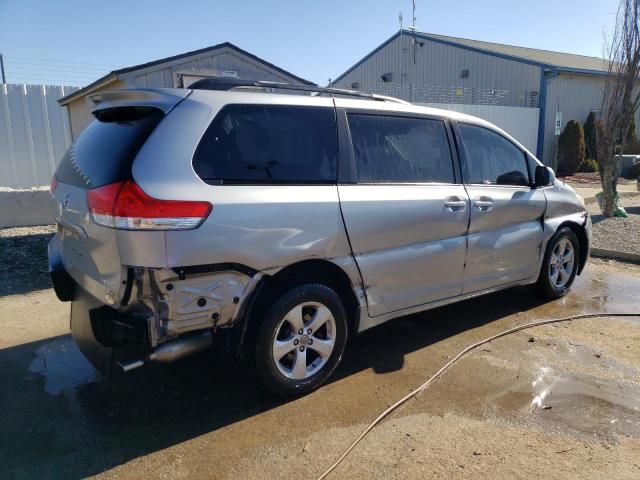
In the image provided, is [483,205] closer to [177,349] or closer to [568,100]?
[177,349]

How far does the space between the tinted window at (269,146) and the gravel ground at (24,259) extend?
398 cm

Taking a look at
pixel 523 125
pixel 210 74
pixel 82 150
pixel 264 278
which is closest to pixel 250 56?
pixel 210 74

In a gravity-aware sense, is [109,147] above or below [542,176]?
above

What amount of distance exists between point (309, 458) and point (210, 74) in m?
6.76

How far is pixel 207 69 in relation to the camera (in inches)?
314

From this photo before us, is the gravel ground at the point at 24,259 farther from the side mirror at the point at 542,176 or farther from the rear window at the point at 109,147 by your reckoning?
the side mirror at the point at 542,176

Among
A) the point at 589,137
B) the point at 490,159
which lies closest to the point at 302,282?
the point at 490,159

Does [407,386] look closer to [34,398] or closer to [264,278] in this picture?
[264,278]

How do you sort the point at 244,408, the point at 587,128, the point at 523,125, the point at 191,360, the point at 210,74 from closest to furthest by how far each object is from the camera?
the point at 244,408
the point at 191,360
the point at 210,74
the point at 523,125
the point at 587,128

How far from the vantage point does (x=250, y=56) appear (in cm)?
817

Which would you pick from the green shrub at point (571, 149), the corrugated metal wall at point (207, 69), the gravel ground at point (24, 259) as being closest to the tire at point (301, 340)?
the gravel ground at point (24, 259)

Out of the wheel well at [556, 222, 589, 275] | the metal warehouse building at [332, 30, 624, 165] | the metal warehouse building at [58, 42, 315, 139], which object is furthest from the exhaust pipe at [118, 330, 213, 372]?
the metal warehouse building at [332, 30, 624, 165]

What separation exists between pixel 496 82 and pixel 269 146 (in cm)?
2071

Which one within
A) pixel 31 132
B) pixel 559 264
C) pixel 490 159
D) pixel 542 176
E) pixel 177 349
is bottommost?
pixel 559 264
